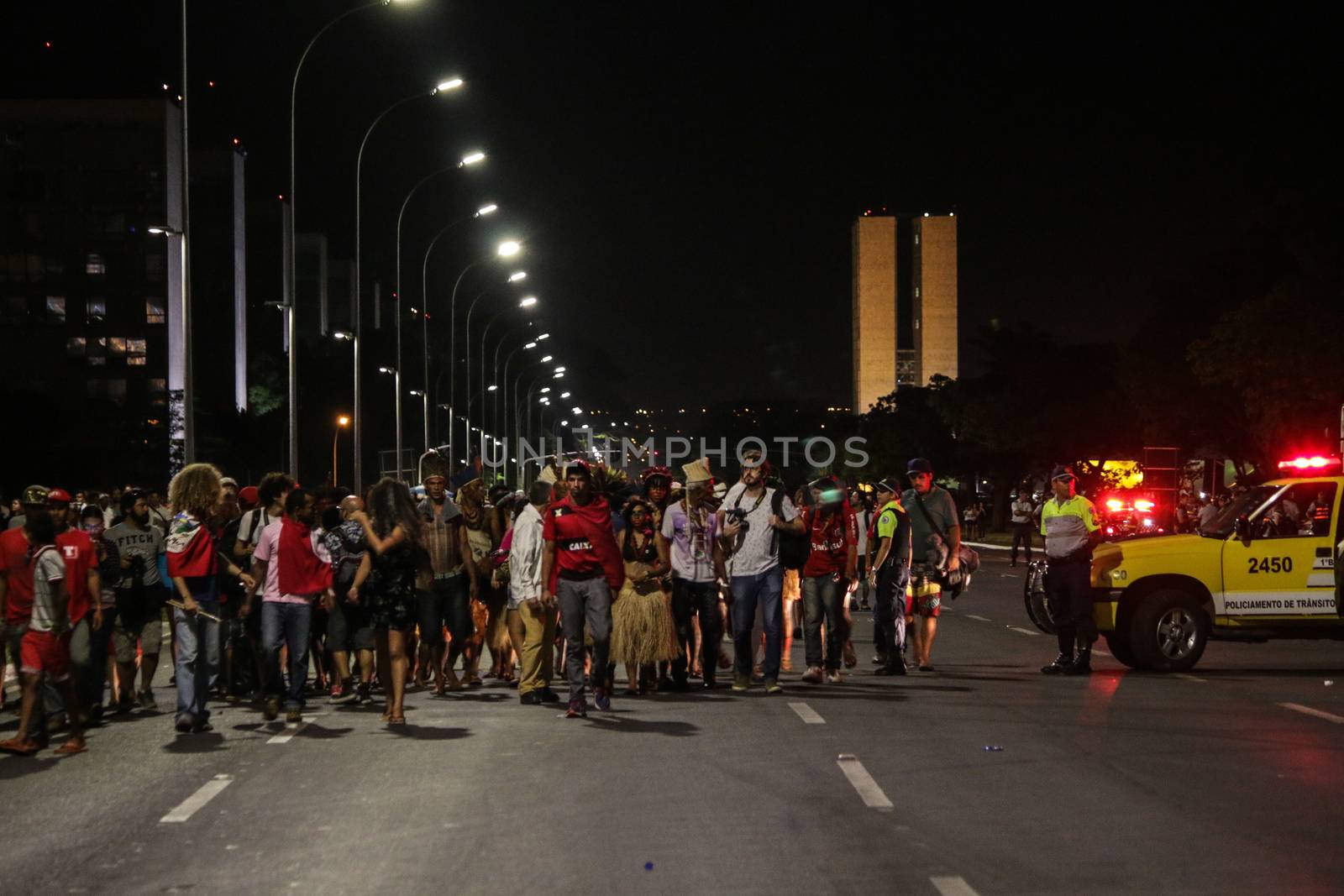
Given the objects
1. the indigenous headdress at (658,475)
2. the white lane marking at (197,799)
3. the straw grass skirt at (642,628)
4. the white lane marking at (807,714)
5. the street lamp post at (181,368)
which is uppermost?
the street lamp post at (181,368)

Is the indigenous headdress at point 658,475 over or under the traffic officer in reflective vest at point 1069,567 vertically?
over

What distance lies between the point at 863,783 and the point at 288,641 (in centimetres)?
493

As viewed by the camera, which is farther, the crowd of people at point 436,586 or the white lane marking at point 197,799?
the crowd of people at point 436,586

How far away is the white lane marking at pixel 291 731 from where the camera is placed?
39.9ft

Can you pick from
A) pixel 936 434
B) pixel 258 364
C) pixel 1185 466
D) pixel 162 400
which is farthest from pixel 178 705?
pixel 258 364

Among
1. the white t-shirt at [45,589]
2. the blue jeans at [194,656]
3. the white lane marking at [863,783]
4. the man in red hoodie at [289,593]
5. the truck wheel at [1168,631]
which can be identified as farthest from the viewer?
the truck wheel at [1168,631]

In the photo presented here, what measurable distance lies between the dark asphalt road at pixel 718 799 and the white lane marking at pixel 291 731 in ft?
0.16

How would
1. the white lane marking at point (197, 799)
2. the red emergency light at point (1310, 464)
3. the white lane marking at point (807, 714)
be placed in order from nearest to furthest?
the white lane marking at point (197, 799) → the white lane marking at point (807, 714) → the red emergency light at point (1310, 464)

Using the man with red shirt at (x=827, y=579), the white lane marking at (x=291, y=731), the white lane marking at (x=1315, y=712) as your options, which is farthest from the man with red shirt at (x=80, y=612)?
the white lane marking at (x=1315, y=712)

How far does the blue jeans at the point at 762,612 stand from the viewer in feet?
49.1

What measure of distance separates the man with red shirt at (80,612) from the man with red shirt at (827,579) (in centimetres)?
581

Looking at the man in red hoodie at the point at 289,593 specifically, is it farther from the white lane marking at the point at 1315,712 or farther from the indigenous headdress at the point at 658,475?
the white lane marking at the point at 1315,712

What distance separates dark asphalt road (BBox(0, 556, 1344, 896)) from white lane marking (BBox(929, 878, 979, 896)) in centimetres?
2

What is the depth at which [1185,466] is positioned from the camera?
68.9m
